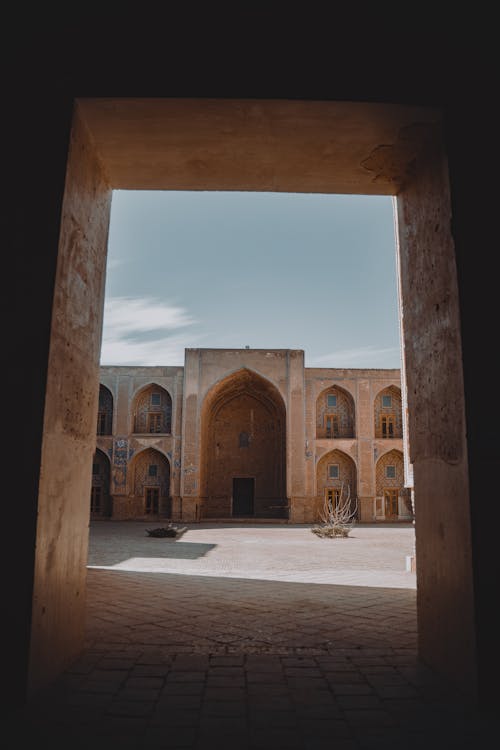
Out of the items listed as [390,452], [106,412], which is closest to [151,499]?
[106,412]

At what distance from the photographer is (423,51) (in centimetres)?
287

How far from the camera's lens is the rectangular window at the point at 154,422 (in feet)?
84.8

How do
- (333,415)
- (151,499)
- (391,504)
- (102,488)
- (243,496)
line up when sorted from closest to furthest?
(151,499)
(102,488)
(391,504)
(333,415)
(243,496)

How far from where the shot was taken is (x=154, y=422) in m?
25.9

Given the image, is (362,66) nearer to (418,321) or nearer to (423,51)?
(423,51)

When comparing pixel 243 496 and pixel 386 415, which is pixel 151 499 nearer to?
pixel 243 496

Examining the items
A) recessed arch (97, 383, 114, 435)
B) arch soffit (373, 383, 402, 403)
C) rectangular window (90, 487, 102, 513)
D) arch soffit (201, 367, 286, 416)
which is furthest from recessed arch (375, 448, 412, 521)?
rectangular window (90, 487, 102, 513)

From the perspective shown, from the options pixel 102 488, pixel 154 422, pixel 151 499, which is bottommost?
pixel 151 499

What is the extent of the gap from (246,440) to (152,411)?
16.0 ft

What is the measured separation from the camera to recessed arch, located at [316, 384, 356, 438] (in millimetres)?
26281

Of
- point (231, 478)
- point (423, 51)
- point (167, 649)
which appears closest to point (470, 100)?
point (423, 51)

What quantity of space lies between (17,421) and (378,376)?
79.9 feet

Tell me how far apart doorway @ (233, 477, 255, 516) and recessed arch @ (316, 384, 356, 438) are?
14.2ft

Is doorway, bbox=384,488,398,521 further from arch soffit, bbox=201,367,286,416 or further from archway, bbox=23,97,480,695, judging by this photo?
archway, bbox=23,97,480,695
